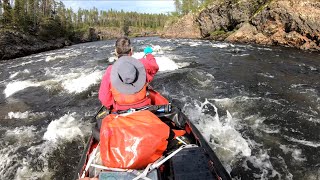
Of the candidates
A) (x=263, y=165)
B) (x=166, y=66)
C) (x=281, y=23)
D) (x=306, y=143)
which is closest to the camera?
(x=263, y=165)

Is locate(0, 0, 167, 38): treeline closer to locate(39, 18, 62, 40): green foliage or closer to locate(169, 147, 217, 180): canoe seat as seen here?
locate(39, 18, 62, 40): green foliage

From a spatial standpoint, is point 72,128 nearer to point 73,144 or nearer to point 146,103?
point 73,144

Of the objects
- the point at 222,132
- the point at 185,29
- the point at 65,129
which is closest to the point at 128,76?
the point at 222,132

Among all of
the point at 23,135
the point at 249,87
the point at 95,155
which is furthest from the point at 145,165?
the point at 249,87

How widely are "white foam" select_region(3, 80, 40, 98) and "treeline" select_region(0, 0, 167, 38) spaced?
41.9 metres

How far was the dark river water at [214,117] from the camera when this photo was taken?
6.06 meters

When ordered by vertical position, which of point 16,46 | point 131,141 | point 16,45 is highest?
point 16,45

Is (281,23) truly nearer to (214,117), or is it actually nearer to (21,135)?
(214,117)

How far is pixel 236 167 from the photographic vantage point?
5.77m

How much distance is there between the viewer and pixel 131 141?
3129mm

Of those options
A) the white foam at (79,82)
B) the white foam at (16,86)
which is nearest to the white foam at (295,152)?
the white foam at (79,82)

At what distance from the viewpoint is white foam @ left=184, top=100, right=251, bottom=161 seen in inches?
253

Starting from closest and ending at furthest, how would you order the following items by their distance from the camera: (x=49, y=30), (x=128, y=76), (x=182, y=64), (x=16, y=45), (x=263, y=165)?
(x=128, y=76)
(x=263, y=165)
(x=182, y=64)
(x=16, y=45)
(x=49, y=30)

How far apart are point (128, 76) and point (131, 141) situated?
895 millimetres
